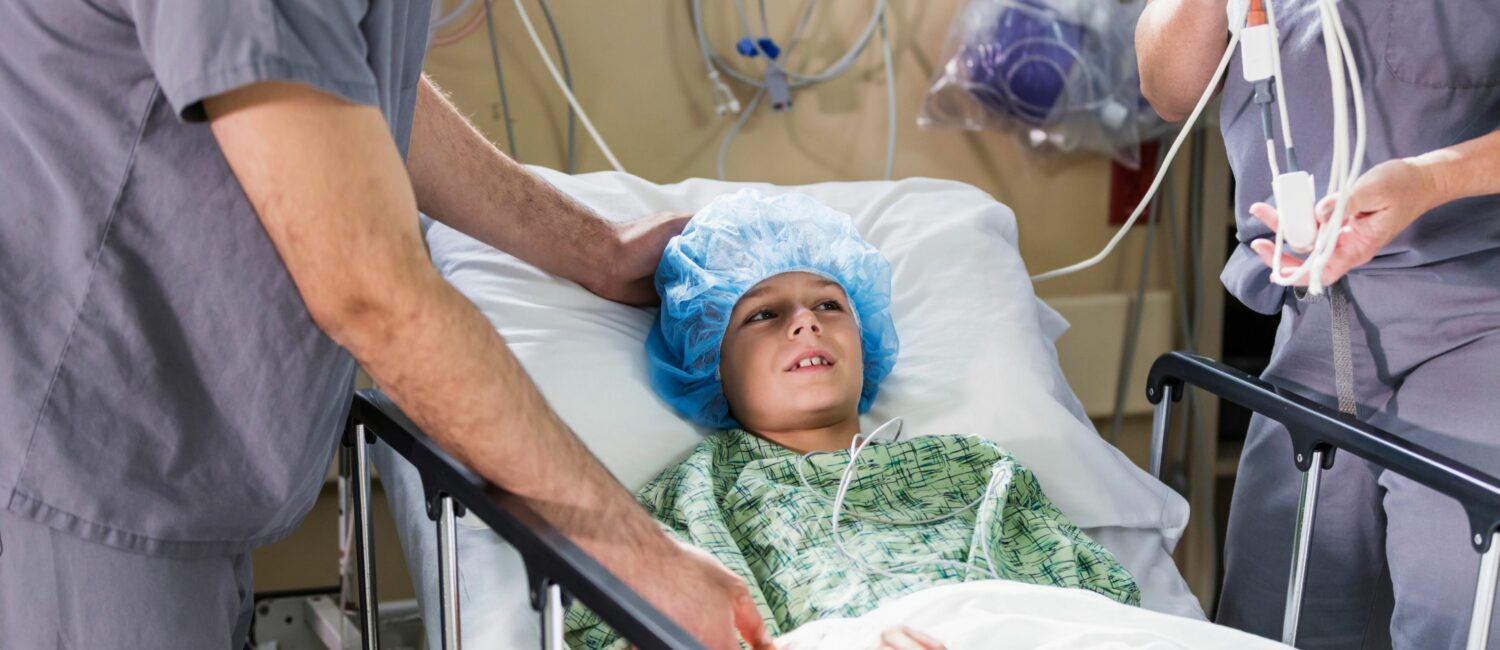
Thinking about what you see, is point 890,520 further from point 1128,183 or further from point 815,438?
point 1128,183

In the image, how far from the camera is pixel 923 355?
7.27ft

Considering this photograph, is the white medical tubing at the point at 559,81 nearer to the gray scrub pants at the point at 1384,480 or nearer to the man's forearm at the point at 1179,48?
the man's forearm at the point at 1179,48

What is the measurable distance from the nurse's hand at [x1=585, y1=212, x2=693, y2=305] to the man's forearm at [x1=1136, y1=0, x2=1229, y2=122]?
0.70 meters

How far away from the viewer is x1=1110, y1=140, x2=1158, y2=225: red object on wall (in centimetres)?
311

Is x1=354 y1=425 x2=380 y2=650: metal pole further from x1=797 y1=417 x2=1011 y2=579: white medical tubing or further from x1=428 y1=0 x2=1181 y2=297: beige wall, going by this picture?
x1=428 y1=0 x2=1181 y2=297: beige wall

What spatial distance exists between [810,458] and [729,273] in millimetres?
296

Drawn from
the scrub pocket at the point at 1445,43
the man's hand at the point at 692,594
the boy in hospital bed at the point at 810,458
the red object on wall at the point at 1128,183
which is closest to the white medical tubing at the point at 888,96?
the red object on wall at the point at 1128,183

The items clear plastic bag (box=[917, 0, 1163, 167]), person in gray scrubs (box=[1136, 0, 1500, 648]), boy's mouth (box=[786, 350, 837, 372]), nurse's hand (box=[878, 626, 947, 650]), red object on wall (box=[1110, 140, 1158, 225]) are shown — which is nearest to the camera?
nurse's hand (box=[878, 626, 947, 650])

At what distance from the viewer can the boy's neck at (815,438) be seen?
2.00 metres

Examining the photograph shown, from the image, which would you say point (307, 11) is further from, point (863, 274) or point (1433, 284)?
point (1433, 284)

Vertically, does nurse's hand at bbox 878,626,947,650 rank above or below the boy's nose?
below

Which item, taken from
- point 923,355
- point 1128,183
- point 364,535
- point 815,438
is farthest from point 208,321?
point 1128,183

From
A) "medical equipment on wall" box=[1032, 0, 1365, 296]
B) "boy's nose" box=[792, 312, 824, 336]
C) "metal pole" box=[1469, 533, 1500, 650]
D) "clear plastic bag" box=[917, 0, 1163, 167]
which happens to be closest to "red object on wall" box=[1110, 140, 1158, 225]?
"clear plastic bag" box=[917, 0, 1163, 167]

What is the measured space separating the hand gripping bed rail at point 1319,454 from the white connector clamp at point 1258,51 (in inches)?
16.3
